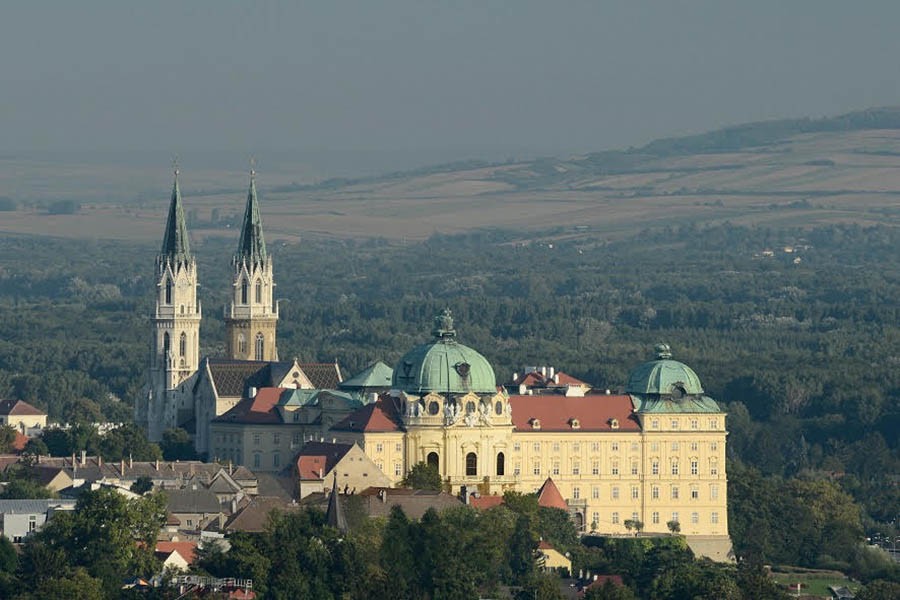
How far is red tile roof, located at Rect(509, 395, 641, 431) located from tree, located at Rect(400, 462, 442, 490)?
7218mm

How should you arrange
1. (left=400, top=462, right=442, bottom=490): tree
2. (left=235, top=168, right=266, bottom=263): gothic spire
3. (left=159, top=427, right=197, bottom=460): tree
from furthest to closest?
(left=235, top=168, right=266, bottom=263): gothic spire < (left=159, top=427, right=197, bottom=460): tree < (left=400, top=462, right=442, bottom=490): tree

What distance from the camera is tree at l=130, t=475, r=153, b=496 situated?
115938 mm

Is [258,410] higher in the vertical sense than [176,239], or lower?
lower

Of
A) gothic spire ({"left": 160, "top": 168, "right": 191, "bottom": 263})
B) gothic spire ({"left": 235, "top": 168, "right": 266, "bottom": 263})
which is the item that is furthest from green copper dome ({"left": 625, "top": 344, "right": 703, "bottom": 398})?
gothic spire ({"left": 235, "top": 168, "right": 266, "bottom": 263})

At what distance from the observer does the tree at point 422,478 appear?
384 ft

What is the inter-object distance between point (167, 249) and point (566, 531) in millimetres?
50285

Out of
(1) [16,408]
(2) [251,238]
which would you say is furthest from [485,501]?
(1) [16,408]

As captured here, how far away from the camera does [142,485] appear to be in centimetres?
11769

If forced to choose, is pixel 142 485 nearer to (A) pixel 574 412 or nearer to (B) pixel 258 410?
(A) pixel 574 412

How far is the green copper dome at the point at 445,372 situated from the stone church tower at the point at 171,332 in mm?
27670

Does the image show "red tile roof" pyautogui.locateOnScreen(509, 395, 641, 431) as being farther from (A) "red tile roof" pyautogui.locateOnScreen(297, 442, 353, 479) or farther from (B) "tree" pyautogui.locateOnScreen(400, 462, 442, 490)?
(A) "red tile roof" pyautogui.locateOnScreen(297, 442, 353, 479)

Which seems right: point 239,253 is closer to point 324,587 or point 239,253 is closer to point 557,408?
point 557,408

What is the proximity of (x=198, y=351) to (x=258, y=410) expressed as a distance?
70.6 ft

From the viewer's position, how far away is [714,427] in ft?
416
